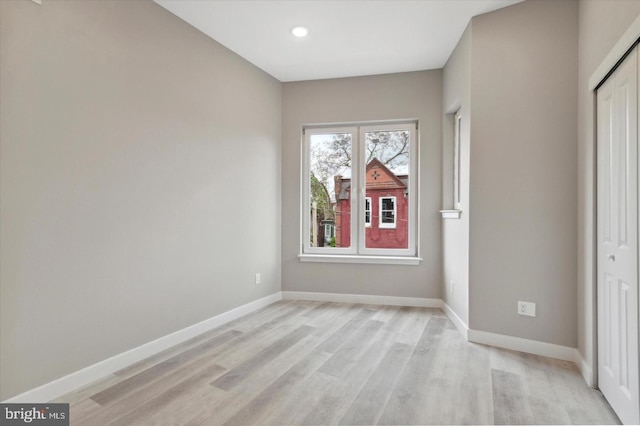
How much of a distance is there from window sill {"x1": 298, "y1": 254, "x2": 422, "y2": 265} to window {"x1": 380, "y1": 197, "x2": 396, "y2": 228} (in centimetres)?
40

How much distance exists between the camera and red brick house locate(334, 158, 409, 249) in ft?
15.3

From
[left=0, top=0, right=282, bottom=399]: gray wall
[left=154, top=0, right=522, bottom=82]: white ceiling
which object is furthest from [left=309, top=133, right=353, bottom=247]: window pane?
[left=0, top=0, right=282, bottom=399]: gray wall

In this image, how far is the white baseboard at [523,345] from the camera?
2.84m

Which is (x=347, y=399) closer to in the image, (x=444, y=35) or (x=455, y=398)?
(x=455, y=398)

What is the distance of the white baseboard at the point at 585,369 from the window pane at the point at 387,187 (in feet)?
7.14

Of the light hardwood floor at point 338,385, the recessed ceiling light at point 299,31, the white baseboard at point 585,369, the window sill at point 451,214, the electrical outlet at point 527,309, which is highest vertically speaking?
the recessed ceiling light at point 299,31

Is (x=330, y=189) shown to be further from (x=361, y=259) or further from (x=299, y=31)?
(x=299, y=31)

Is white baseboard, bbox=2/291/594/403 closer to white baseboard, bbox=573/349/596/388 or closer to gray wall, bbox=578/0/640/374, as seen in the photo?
white baseboard, bbox=573/349/596/388

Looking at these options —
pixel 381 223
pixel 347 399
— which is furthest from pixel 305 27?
pixel 347 399

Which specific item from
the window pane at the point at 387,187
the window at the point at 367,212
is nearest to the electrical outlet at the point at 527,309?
the window pane at the point at 387,187

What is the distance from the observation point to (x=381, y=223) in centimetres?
472

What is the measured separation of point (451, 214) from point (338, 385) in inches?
84.5

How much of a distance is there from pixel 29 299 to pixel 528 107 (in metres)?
3.53

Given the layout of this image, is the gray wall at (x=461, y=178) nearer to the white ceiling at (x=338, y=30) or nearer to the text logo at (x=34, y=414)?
the white ceiling at (x=338, y=30)
